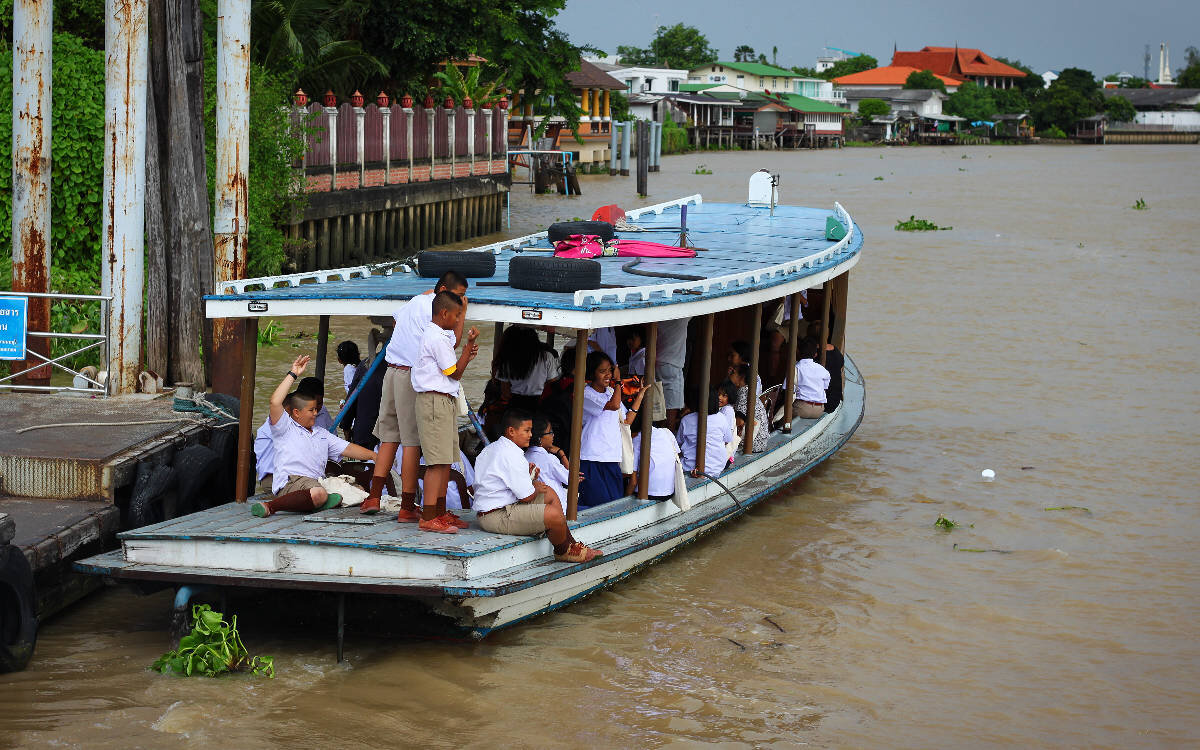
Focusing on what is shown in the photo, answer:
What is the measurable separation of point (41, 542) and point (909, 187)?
39600 millimetres

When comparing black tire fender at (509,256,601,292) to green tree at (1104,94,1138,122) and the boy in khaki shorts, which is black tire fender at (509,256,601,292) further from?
green tree at (1104,94,1138,122)

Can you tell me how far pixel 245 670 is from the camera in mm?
6527

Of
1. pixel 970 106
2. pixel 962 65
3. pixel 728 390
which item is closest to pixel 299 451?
pixel 728 390

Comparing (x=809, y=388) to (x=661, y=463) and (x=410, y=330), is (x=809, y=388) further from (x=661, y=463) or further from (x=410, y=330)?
(x=410, y=330)

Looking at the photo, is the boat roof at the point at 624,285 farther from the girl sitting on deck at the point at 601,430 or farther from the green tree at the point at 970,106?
the green tree at the point at 970,106

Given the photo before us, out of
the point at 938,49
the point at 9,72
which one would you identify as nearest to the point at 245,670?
the point at 9,72

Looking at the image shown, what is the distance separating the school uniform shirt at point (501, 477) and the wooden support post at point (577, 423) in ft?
1.21

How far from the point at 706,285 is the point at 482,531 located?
6.83ft

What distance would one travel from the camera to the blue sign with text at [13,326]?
932cm

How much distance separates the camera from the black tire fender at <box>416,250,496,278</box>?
25.8ft

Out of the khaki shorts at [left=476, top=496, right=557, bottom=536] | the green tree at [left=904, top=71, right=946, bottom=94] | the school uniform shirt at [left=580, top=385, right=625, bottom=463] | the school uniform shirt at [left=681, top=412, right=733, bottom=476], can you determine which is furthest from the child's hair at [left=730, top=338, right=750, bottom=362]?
the green tree at [left=904, top=71, right=946, bottom=94]

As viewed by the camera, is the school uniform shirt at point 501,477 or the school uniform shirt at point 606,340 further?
the school uniform shirt at point 606,340

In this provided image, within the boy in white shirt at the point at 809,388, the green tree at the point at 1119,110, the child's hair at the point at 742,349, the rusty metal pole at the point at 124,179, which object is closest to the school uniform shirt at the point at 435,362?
the child's hair at the point at 742,349

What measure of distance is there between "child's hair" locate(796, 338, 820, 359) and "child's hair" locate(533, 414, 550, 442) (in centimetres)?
390
